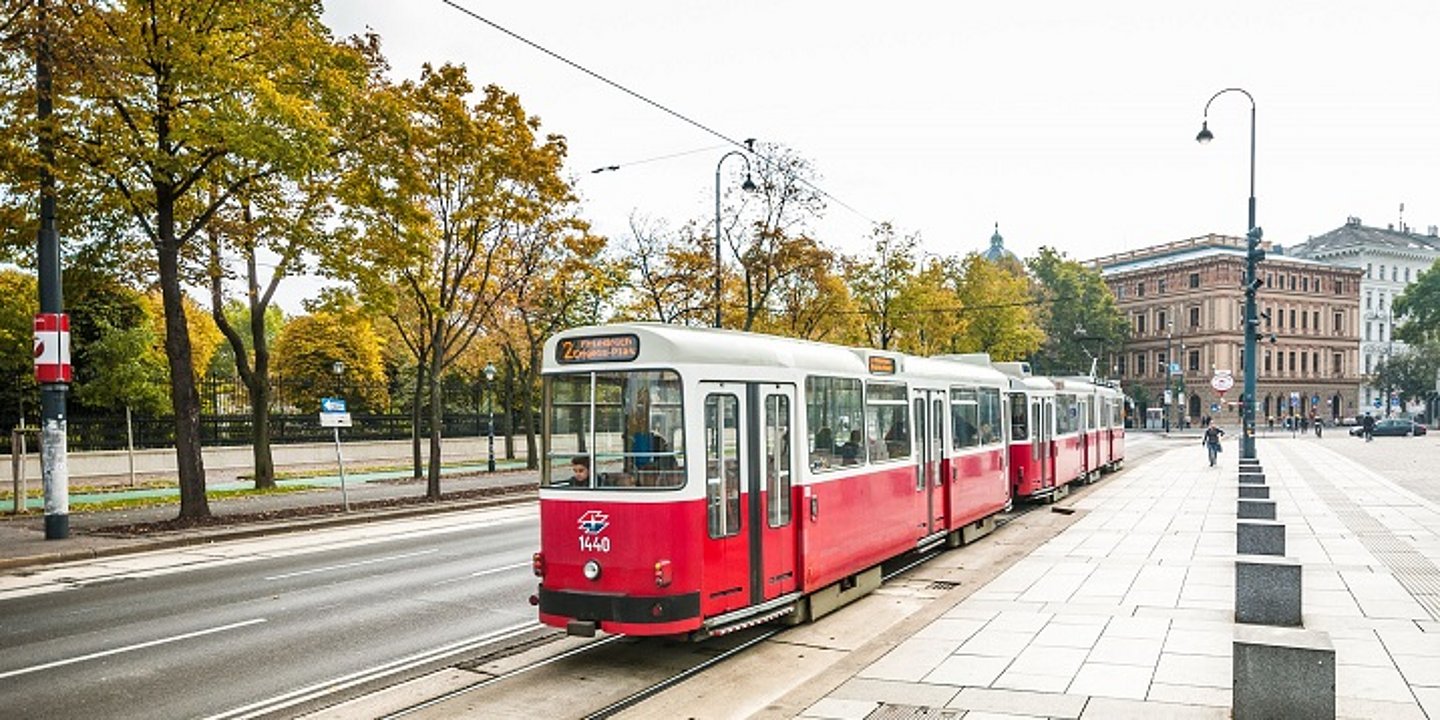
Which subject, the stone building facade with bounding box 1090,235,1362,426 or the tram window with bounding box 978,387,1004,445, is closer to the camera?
the tram window with bounding box 978,387,1004,445

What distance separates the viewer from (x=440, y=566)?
1555cm

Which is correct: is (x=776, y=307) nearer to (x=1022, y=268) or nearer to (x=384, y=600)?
(x=384, y=600)

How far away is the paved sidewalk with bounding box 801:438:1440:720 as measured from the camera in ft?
26.2

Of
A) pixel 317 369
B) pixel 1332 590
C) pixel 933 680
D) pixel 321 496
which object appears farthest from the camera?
pixel 317 369

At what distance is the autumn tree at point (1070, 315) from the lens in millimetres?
95625

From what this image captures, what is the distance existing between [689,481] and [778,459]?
1.49 m

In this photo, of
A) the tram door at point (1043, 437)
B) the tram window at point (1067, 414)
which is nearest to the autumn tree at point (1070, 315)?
the tram window at point (1067, 414)

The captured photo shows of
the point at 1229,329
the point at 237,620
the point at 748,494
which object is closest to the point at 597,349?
the point at 748,494

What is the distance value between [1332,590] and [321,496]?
2245cm

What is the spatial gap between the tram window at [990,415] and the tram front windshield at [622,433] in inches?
390

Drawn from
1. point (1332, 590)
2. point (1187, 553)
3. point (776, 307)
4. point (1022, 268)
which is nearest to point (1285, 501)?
point (1187, 553)

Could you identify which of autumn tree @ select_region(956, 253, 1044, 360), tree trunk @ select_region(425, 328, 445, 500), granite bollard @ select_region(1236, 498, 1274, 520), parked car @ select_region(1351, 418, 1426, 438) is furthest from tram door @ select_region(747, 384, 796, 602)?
parked car @ select_region(1351, 418, 1426, 438)

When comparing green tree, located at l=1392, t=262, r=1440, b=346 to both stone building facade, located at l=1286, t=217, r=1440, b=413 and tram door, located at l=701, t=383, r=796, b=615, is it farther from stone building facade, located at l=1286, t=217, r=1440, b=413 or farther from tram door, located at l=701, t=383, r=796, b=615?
tram door, located at l=701, t=383, r=796, b=615

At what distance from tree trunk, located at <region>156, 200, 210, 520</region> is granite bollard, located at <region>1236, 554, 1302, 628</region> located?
18.0 meters
